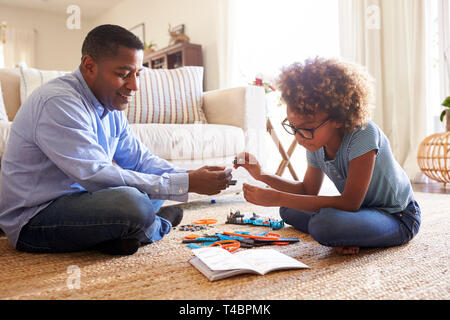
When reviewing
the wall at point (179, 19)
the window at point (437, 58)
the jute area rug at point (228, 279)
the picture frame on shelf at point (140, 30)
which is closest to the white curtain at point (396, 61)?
the window at point (437, 58)

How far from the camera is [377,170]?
120 cm

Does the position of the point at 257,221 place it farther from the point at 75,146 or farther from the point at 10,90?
the point at 10,90

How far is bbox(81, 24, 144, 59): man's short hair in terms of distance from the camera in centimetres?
129

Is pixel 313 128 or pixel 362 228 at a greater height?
pixel 313 128

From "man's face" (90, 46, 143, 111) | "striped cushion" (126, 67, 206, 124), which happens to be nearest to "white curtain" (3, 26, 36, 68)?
"striped cushion" (126, 67, 206, 124)

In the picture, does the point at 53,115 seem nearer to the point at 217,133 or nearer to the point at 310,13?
the point at 217,133

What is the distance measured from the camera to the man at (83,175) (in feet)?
3.80

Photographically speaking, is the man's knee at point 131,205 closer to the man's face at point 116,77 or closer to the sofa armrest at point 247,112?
the man's face at point 116,77

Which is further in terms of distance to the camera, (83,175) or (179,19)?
(179,19)

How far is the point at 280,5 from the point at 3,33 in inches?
205

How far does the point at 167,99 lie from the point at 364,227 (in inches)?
72.0

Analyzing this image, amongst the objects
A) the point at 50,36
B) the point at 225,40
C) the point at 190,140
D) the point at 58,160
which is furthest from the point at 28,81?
the point at 50,36

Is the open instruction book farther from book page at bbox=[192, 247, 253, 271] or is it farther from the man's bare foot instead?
the man's bare foot
